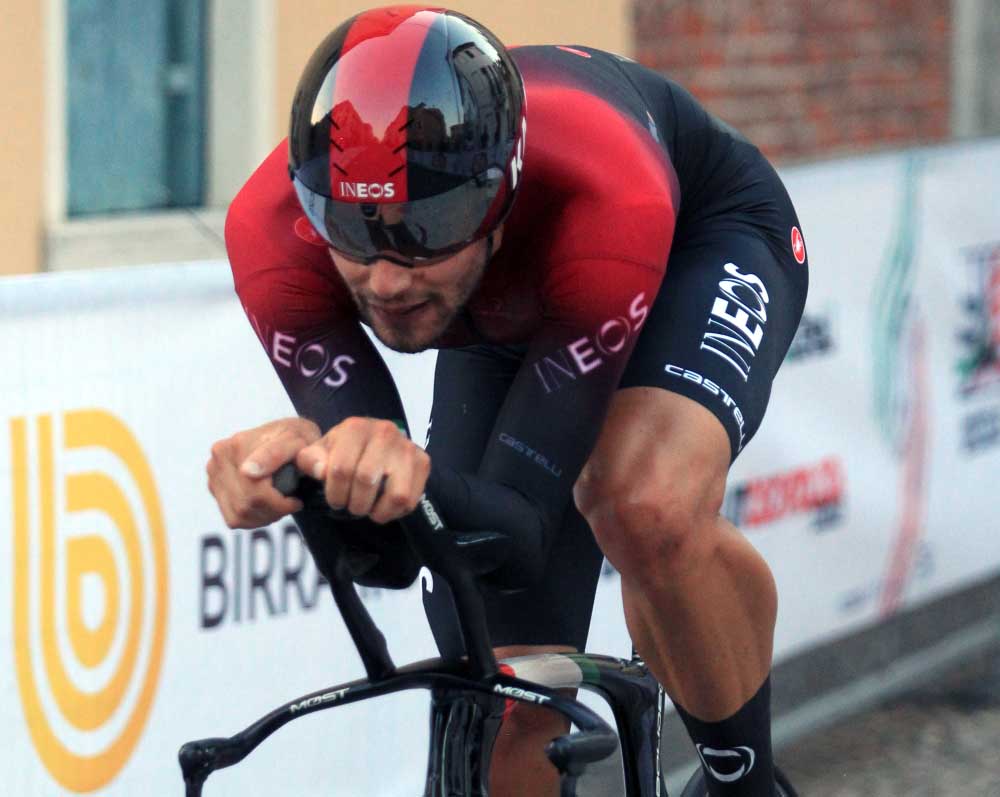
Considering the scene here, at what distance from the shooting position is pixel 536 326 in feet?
10.2

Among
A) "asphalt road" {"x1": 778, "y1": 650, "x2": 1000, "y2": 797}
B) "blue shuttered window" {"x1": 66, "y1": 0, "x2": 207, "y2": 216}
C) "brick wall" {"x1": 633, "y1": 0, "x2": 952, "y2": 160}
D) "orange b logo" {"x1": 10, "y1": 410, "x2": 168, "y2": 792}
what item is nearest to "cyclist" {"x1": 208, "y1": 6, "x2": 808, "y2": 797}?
"orange b logo" {"x1": 10, "y1": 410, "x2": 168, "y2": 792}

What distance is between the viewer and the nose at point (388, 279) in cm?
264

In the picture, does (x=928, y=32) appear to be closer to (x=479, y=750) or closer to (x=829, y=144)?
(x=829, y=144)

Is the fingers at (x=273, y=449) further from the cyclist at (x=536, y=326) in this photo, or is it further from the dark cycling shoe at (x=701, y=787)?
the dark cycling shoe at (x=701, y=787)

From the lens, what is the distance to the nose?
Answer: 2641 mm

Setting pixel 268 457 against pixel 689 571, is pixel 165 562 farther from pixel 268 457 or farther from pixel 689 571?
pixel 268 457

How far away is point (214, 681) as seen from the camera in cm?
429

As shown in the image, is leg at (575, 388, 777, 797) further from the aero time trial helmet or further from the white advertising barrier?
the white advertising barrier

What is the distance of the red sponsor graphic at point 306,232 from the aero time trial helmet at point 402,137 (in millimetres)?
273

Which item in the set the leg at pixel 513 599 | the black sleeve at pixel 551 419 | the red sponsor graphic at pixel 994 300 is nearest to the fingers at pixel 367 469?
the black sleeve at pixel 551 419

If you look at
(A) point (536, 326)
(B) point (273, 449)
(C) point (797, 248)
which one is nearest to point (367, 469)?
(B) point (273, 449)

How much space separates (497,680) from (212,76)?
555cm

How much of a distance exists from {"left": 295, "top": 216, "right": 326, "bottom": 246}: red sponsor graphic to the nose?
27 cm

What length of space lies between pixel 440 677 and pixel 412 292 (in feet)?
1.76
